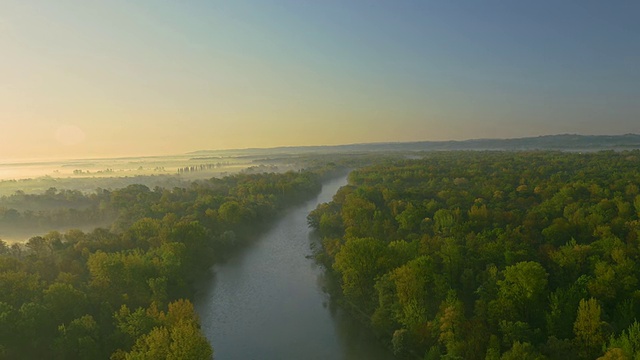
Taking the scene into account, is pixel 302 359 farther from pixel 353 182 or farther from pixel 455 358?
pixel 353 182

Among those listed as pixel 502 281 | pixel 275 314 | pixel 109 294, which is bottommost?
pixel 275 314

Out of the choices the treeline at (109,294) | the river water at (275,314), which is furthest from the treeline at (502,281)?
the treeline at (109,294)

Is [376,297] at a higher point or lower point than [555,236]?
lower

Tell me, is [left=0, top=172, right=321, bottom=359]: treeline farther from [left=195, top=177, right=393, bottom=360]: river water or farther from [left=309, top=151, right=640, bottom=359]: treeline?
[left=309, top=151, right=640, bottom=359]: treeline

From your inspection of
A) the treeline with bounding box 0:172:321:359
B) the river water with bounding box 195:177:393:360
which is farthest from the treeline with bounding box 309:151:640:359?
the treeline with bounding box 0:172:321:359

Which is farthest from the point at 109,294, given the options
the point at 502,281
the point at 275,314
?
the point at 502,281

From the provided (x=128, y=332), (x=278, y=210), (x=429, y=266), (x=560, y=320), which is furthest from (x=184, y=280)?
(x=278, y=210)

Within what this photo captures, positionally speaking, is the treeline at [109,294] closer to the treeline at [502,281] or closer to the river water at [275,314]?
the river water at [275,314]

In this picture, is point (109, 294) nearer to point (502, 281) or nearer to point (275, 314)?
point (275, 314)

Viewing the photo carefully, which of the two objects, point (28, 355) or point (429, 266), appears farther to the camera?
point (429, 266)
